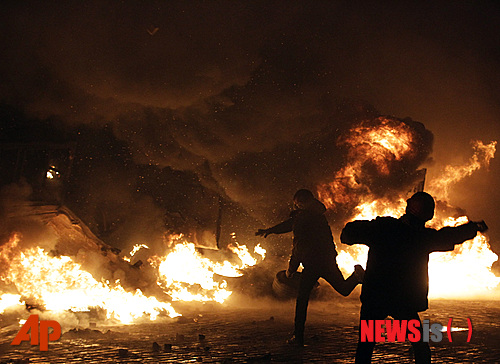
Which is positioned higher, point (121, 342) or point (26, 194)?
point (26, 194)

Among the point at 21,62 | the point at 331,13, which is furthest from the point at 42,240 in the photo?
the point at 331,13

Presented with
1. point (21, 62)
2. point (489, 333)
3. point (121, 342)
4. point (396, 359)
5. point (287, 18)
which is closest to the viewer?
point (396, 359)

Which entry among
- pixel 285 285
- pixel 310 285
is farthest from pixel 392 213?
pixel 310 285

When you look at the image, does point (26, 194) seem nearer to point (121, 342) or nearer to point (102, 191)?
point (121, 342)

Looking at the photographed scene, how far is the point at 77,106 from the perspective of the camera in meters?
11.5

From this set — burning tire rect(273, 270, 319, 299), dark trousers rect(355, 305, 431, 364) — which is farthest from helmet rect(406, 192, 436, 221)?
burning tire rect(273, 270, 319, 299)

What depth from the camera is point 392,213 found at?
10.3 m

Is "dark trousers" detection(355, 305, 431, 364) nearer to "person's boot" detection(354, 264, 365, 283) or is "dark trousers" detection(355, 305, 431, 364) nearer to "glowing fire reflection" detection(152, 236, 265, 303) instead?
"person's boot" detection(354, 264, 365, 283)

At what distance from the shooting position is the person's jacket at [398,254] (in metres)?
3.48

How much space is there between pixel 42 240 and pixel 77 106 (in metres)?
4.70

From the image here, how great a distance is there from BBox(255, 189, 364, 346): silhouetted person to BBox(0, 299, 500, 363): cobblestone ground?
559 millimetres

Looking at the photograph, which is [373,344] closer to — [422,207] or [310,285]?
[422,207]

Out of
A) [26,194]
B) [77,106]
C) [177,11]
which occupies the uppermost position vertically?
[177,11]

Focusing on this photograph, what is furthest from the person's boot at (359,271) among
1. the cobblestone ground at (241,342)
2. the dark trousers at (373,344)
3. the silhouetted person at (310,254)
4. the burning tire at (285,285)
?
the burning tire at (285,285)
